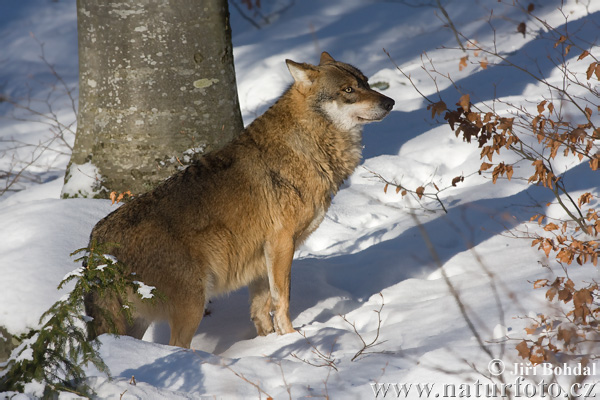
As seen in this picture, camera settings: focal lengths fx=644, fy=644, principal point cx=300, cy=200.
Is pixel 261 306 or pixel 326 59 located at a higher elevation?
pixel 326 59

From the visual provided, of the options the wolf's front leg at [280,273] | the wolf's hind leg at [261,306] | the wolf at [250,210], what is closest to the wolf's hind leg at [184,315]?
the wolf at [250,210]

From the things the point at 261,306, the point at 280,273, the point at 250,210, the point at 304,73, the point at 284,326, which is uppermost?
the point at 304,73

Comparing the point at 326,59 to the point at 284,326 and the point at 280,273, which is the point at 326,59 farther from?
the point at 284,326

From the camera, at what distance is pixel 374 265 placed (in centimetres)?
573

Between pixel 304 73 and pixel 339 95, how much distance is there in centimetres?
32

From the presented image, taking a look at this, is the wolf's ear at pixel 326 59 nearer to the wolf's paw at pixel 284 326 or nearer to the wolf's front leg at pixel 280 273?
the wolf's front leg at pixel 280 273

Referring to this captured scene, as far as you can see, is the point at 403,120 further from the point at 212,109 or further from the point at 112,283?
the point at 112,283

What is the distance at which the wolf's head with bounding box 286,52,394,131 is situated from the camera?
4.92 metres

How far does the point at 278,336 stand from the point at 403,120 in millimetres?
5378

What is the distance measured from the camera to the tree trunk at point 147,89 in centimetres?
566

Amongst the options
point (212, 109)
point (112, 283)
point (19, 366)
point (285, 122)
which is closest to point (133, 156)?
point (212, 109)
